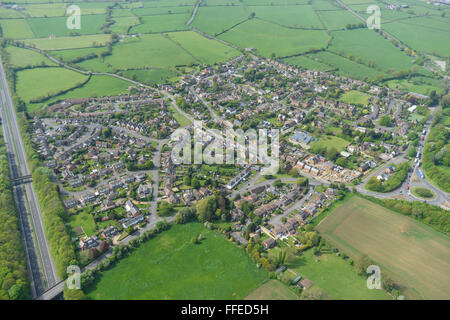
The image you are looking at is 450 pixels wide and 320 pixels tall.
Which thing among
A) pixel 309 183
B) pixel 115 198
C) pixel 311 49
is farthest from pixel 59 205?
pixel 311 49

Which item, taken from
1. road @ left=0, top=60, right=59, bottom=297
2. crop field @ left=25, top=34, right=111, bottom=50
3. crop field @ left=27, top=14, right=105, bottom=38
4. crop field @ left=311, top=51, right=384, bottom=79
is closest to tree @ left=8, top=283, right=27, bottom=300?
road @ left=0, top=60, right=59, bottom=297

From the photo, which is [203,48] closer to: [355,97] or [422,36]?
[355,97]

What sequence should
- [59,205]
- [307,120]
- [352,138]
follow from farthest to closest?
1. [307,120]
2. [352,138]
3. [59,205]

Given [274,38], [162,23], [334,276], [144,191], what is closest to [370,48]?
[274,38]

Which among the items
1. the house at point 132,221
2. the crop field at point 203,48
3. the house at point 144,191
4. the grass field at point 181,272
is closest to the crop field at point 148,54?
the crop field at point 203,48

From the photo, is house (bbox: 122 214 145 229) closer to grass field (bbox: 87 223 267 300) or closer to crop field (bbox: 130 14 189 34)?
grass field (bbox: 87 223 267 300)

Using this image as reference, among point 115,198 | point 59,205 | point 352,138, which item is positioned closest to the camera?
point 59,205

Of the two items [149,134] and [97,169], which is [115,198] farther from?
[149,134]
